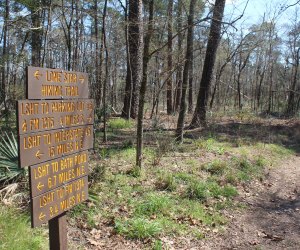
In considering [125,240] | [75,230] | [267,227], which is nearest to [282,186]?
[267,227]

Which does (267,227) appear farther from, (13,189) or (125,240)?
(13,189)

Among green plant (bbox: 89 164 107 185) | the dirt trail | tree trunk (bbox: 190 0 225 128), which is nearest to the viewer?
the dirt trail

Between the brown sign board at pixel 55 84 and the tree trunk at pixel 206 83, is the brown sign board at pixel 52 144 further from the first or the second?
the tree trunk at pixel 206 83

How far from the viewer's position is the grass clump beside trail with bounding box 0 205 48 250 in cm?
389

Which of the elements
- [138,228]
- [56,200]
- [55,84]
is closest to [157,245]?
[138,228]

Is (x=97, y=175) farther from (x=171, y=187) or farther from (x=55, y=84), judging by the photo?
(x=55, y=84)

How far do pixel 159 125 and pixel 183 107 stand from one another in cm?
217

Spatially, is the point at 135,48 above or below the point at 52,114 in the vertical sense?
above

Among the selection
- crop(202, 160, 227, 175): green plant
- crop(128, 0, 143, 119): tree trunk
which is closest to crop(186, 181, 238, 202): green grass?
crop(202, 160, 227, 175): green plant

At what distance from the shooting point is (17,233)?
412 centimetres

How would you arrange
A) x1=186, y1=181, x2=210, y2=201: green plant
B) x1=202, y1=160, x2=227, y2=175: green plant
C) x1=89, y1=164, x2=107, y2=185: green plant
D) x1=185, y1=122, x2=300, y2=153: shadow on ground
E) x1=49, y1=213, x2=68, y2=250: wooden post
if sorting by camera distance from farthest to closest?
1. x1=185, y1=122, x2=300, y2=153: shadow on ground
2. x1=202, y1=160, x2=227, y2=175: green plant
3. x1=186, y1=181, x2=210, y2=201: green plant
4. x1=89, y1=164, x2=107, y2=185: green plant
5. x1=49, y1=213, x2=68, y2=250: wooden post

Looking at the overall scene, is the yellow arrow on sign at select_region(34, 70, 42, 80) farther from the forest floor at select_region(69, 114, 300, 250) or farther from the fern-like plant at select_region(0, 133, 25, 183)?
the fern-like plant at select_region(0, 133, 25, 183)

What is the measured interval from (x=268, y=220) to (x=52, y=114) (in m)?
4.92

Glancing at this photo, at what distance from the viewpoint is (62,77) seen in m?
3.18
